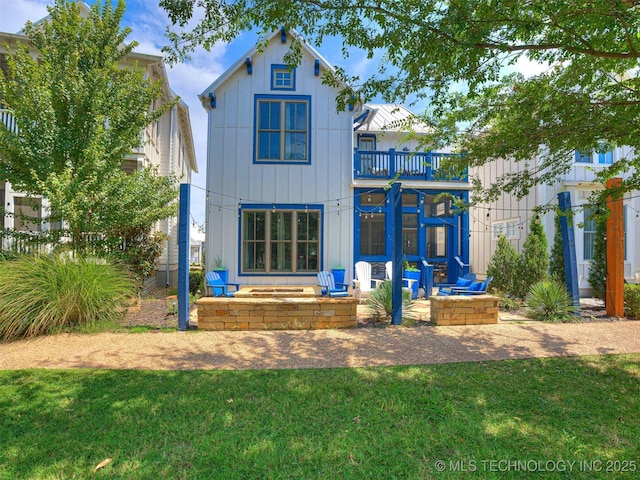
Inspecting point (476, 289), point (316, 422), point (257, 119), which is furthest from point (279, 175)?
point (316, 422)

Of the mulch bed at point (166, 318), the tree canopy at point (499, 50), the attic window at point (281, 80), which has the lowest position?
the mulch bed at point (166, 318)

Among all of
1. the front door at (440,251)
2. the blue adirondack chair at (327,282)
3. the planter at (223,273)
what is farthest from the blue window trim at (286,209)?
the front door at (440,251)

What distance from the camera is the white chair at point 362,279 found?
9422mm

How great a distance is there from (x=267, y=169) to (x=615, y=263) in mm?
8802

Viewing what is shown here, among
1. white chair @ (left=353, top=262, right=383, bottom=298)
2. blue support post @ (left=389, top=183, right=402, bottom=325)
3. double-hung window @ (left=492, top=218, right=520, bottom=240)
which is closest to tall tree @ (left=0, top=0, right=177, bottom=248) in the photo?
blue support post @ (left=389, top=183, right=402, bottom=325)

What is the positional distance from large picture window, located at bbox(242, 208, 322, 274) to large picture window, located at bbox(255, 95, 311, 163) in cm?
167

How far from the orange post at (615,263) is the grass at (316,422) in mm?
4018

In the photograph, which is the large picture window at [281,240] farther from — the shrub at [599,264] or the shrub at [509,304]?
the shrub at [599,264]

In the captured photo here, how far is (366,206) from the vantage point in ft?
35.0

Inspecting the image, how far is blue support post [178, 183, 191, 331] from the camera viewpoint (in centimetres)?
595

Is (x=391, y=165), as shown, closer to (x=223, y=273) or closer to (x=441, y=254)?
(x=441, y=254)

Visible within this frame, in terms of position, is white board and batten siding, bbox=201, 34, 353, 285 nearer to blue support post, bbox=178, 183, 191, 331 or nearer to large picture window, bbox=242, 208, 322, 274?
large picture window, bbox=242, 208, 322, 274

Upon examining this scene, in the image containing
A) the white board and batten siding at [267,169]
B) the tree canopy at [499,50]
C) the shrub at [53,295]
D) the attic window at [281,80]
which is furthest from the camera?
the attic window at [281,80]

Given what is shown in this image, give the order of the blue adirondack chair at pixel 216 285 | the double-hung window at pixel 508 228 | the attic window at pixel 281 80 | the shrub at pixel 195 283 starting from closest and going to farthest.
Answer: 1. the blue adirondack chair at pixel 216 285
2. the attic window at pixel 281 80
3. the shrub at pixel 195 283
4. the double-hung window at pixel 508 228
